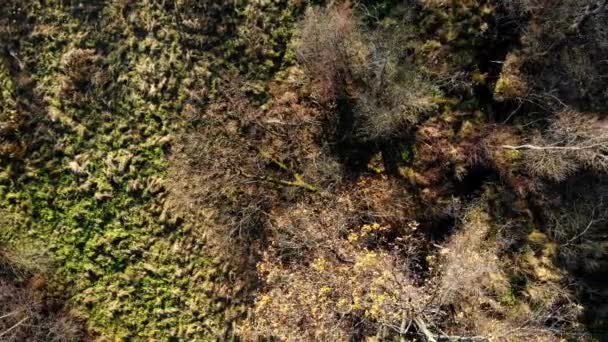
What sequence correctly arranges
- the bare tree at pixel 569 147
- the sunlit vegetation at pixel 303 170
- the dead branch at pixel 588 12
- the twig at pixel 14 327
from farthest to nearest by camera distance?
1. the twig at pixel 14 327
2. the sunlit vegetation at pixel 303 170
3. the bare tree at pixel 569 147
4. the dead branch at pixel 588 12

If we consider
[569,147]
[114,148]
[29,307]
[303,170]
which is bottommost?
[29,307]

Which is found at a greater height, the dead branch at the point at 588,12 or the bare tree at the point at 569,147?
the dead branch at the point at 588,12

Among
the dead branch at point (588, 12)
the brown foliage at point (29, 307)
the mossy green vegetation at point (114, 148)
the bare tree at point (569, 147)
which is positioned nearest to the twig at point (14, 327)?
the brown foliage at point (29, 307)

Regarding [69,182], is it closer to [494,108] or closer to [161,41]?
[161,41]

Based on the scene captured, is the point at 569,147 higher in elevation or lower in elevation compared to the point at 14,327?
higher

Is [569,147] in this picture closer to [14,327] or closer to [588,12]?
[588,12]

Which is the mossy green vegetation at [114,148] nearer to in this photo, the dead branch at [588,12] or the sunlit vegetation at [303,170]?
the sunlit vegetation at [303,170]

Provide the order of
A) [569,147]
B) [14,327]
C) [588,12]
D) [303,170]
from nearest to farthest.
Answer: [588,12] < [569,147] < [303,170] < [14,327]

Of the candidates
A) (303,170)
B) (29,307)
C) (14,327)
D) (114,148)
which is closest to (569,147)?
(303,170)

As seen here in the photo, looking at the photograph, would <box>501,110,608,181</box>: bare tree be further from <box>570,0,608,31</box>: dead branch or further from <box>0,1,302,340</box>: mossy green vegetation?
<box>0,1,302,340</box>: mossy green vegetation
